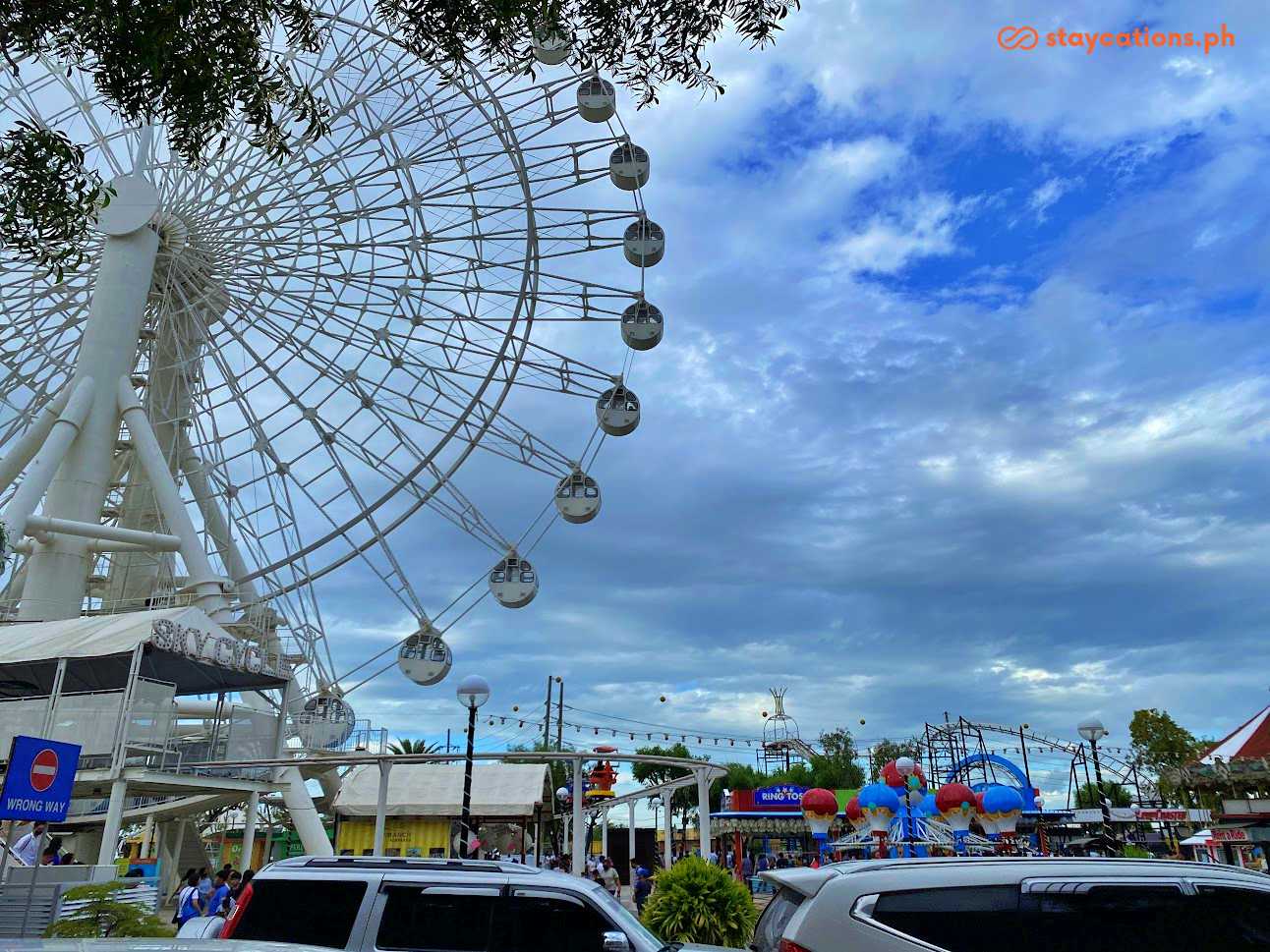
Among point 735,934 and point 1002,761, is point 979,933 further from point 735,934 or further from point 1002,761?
point 1002,761

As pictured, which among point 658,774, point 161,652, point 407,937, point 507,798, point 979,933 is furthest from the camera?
point 658,774

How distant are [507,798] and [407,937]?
3062cm

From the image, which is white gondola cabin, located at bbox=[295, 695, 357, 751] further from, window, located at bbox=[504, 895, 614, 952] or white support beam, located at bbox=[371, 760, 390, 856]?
window, located at bbox=[504, 895, 614, 952]

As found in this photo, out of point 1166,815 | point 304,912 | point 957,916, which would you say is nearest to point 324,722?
point 304,912

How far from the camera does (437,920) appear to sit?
6.33m

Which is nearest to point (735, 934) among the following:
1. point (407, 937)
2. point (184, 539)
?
point (407, 937)

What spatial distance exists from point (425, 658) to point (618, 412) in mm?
8193

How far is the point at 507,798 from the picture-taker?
1395 inches

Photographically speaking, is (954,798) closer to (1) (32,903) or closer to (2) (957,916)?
(1) (32,903)

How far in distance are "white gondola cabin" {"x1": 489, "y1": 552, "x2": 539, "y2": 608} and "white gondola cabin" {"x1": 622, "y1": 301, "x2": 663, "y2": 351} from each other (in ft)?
21.6

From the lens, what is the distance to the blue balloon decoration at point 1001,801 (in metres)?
28.3

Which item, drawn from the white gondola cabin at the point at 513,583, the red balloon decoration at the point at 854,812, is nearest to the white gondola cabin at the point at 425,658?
the white gondola cabin at the point at 513,583

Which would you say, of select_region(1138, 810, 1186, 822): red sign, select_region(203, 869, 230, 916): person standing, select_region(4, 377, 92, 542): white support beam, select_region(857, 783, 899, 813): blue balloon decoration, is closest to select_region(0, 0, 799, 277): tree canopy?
select_region(203, 869, 230, 916): person standing

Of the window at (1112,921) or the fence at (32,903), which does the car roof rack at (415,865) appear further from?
the fence at (32,903)
